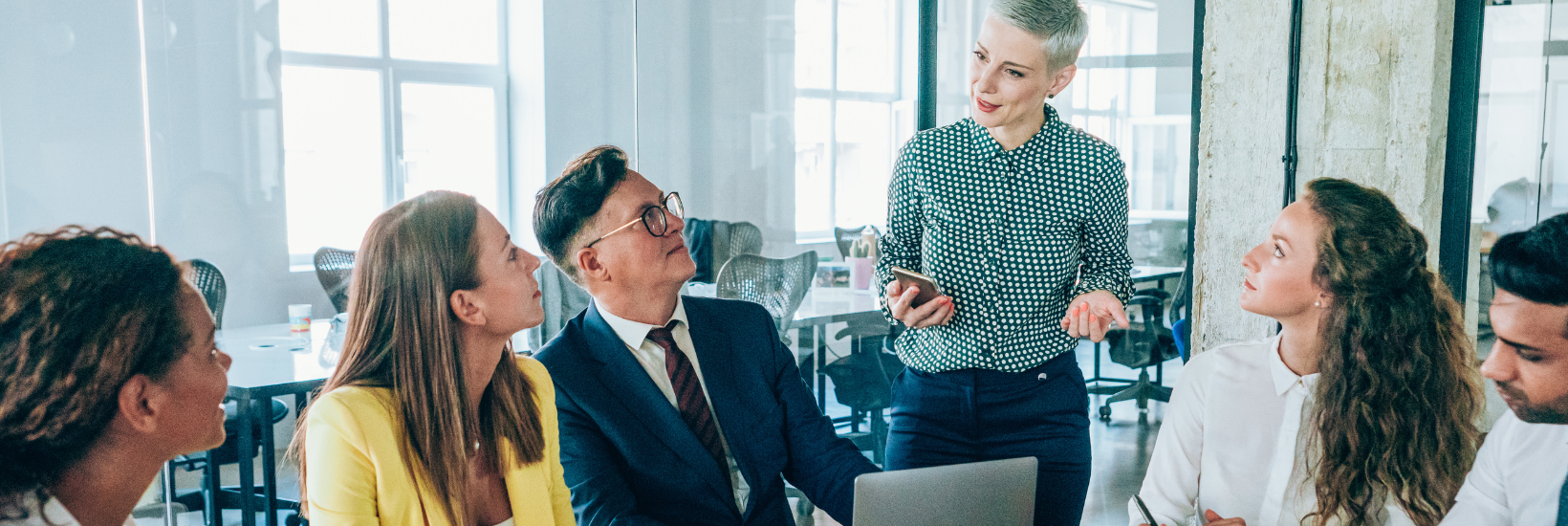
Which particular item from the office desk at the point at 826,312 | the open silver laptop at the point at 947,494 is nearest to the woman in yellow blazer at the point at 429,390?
the open silver laptop at the point at 947,494

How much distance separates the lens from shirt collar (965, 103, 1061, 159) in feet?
6.57

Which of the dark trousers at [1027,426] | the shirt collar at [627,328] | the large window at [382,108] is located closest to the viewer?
the shirt collar at [627,328]

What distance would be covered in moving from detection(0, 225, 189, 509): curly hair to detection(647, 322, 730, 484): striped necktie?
97 centimetres

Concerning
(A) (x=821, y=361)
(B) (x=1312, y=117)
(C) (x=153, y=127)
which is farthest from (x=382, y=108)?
(B) (x=1312, y=117)

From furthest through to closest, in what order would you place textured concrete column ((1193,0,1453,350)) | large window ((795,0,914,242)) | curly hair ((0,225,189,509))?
large window ((795,0,914,242)) < textured concrete column ((1193,0,1453,350)) < curly hair ((0,225,189,509))

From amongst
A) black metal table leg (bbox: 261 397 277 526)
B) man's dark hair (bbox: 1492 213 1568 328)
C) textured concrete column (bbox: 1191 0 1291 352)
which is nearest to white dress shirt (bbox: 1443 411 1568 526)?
man's dark hair (bbox: 1492 213 1568 328)

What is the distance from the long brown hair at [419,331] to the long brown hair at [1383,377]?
1.37m

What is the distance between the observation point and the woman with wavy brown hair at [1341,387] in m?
1.64

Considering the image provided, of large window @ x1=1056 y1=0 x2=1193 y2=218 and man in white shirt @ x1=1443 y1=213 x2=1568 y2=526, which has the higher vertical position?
large window @ x1=1056 y1=0 x2=1193 y2=218

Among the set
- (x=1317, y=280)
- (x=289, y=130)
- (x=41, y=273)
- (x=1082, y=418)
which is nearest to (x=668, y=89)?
(x=289, y=130)

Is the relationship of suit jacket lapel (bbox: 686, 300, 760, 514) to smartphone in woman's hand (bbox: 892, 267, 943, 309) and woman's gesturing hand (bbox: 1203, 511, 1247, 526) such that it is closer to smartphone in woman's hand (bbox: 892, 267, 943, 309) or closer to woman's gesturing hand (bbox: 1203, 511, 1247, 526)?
smartphone in woman's hand (bbox: 892, 267, 943, 309)

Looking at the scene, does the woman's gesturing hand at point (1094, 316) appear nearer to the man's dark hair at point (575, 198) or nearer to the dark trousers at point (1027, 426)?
the dark trousers at point (1027, 426)

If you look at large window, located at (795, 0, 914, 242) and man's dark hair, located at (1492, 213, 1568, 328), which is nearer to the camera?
man's dark hair, located at (1492, 213, 1568, 328)

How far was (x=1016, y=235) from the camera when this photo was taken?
199 cm
